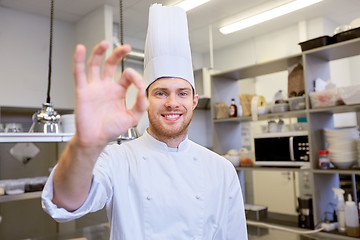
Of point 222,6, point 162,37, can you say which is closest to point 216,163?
point 162,37

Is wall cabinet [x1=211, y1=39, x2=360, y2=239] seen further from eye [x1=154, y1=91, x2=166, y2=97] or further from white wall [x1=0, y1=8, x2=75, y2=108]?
white wall [x1=0, y1=8, x2=75, y2=108]

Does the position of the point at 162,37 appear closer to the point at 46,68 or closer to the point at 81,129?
the point at 81,129

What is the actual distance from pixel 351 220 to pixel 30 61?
3706 millimetres

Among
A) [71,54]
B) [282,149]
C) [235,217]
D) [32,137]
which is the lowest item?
[235,217]

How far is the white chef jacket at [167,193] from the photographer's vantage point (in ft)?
4.00

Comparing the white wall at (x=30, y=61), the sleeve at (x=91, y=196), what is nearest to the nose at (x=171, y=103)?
the sleeve at (x=91, y=196)

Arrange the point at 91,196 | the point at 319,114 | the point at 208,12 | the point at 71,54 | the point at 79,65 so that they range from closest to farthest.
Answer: the point at 79,65 < the point at 91,196 < the point at 319,114 < the point at 208,12 < the point at 71,54

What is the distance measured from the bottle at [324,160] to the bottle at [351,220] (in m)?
Result: 0.32

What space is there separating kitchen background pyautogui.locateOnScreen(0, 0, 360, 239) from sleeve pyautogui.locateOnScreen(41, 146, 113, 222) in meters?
2.62

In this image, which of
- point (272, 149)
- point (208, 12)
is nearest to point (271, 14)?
point (208, 12)

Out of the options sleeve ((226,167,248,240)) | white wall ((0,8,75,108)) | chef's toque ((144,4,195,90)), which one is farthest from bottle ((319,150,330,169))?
white wall ((0,8,75,108))

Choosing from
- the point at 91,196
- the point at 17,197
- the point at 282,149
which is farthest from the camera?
the point at 282,149

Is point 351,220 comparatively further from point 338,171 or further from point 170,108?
point 170,108

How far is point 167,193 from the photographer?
1.27 m
